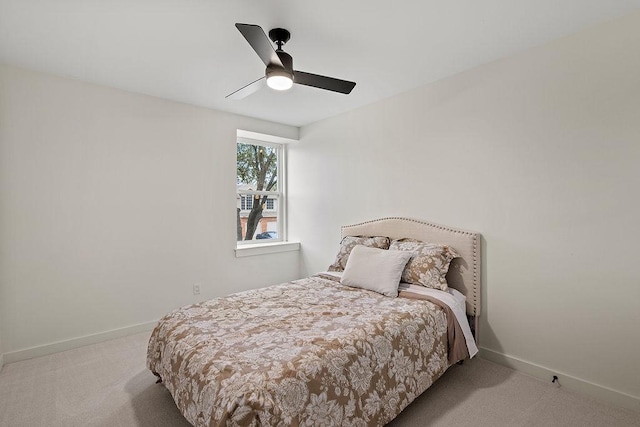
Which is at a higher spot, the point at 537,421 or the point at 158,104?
the point at 158,104

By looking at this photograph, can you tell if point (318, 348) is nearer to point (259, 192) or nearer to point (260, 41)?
point (260, 41)

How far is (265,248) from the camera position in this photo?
13.8 feet

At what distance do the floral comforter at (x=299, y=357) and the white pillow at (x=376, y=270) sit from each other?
164 millimetres

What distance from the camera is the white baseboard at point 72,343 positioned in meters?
2.63

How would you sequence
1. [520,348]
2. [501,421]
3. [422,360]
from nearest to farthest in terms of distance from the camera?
[501,421] < [422,360] < [520,348]

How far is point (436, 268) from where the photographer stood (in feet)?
8.58

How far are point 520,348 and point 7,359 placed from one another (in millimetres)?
4155

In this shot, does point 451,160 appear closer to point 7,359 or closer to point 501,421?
point 501,421

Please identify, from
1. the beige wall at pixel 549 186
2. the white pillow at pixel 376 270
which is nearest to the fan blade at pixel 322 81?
the beige wall at pixel 549 186

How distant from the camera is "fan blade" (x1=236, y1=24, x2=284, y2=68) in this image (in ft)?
5.36

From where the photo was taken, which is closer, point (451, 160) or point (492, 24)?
point (492, 24)

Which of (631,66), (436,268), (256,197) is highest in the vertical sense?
(631,66)

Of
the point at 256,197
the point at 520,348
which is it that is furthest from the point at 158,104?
the point at 520,348

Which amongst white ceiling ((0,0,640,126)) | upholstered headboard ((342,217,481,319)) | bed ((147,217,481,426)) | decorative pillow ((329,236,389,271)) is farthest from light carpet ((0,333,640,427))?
white ceiling ((0,0,640,126))
